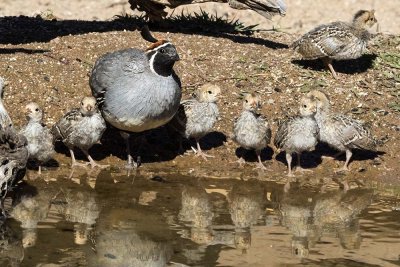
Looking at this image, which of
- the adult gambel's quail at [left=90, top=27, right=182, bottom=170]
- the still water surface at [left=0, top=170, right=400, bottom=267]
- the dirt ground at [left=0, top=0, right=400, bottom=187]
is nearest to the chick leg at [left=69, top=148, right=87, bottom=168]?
the dirt ground at [left=0, top=0, right=400, bottom=187]

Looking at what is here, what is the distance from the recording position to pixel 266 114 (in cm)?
1263

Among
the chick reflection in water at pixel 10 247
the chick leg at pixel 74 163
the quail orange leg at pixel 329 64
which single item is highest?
the quail orange leg at pixel 329 64

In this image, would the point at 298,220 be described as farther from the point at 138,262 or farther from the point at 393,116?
the point at 393,116

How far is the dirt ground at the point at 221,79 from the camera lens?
1180 centimetres

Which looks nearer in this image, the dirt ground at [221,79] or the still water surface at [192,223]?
the still water surface at [192,223]

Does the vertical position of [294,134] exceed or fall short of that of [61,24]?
it falls short

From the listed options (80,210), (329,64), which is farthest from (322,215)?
(329,64)

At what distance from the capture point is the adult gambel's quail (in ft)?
A: 35.9

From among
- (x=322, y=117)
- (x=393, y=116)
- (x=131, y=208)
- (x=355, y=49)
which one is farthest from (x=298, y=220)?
(x=355, y=49)

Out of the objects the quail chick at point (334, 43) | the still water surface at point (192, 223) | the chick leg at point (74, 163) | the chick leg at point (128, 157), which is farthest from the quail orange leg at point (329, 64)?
the chick leg at point (74, 163)

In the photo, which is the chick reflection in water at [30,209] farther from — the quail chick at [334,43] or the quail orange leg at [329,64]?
the quail orange leg at [329,64]

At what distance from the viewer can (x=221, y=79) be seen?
43.4 ft

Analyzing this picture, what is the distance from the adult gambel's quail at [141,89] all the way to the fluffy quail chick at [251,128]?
0.83 meters

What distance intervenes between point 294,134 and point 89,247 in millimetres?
3533
